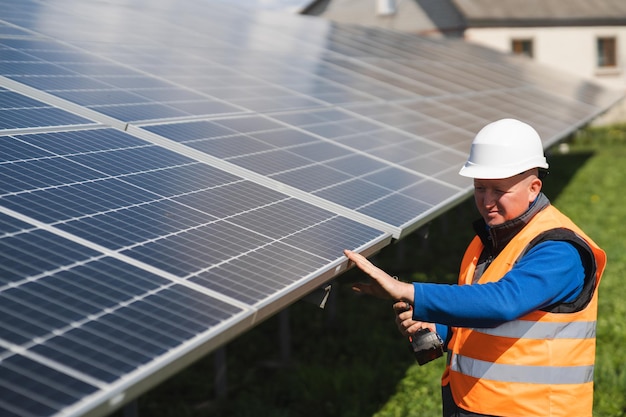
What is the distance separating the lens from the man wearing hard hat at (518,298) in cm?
356

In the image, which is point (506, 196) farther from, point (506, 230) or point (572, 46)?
point (572, 46)

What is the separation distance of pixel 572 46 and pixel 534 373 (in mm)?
34788

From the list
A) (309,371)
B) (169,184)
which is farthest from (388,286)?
(309,371)

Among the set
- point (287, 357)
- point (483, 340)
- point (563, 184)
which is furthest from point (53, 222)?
point (563, 184)

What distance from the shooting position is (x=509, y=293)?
3.53 meters

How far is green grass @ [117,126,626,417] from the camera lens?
7609mm

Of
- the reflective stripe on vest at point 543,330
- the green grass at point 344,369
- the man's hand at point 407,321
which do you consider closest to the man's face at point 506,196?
the reflective stripe on vest at point 543,330

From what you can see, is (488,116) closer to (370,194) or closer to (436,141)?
(436,141)

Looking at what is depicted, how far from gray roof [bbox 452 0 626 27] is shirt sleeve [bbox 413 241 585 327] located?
31.3 m

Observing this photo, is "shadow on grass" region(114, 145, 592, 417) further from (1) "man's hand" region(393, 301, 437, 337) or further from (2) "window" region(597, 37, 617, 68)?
(2) "window" region(597, 37, 617, 68)

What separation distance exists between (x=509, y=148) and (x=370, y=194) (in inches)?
77.1

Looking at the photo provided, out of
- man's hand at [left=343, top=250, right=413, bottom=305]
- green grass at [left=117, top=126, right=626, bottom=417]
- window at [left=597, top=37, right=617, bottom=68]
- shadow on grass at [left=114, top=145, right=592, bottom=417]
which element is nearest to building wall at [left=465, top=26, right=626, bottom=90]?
window at [left=597, top=37, right=617, bottom=68]

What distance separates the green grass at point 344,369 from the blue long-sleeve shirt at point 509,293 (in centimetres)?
345

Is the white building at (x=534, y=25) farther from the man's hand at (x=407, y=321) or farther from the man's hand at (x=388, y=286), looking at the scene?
the man's hand at (x=388, y=286)
